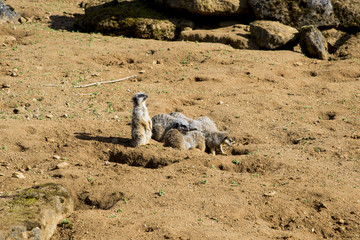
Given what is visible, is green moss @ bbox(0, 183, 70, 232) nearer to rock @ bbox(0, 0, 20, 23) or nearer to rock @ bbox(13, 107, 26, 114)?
rock @ bbox(13, 107, 26, 114)

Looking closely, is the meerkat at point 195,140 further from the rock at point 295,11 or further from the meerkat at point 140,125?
the rock at point 295,11

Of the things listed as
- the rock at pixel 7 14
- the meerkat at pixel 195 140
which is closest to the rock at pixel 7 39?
the rock at pixel 7 14

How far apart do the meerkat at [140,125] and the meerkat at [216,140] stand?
1.10m

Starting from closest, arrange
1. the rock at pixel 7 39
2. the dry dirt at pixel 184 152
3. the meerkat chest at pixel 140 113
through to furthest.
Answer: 1. the dry dirt at pixel 184 152
2. the meerkat chest at pixel 140 113
3. the rock at pixel 7 39

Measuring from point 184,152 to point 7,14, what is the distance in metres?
9.47

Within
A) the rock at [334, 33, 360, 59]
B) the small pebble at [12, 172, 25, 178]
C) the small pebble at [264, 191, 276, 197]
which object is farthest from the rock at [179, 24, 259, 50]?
the small pebble at [12, 172, 25, 178]

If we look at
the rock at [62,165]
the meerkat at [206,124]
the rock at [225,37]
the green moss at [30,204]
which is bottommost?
the rock at [62,165]

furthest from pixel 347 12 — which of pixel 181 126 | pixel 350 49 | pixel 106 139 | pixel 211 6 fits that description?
pixel 106 139

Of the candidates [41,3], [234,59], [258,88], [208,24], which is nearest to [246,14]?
[208,24]

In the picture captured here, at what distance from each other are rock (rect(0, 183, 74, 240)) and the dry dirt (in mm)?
187

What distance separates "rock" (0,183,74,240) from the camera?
439 cm

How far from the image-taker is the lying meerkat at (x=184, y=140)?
23.3 feet

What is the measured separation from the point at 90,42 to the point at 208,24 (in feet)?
12.7

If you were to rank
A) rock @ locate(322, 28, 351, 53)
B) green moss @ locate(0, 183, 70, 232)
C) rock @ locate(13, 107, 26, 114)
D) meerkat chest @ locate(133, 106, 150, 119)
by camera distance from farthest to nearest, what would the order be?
rock @ locate(322, 28, 351, 53) < rock @ locate(13, 107, 26, 114) < meerkat chest @ locate(133, 106, 150, 119) < green moss @ locate(0, 183, 70, 232)
